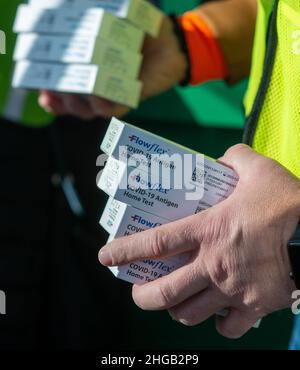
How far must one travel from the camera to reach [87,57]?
5.48ft

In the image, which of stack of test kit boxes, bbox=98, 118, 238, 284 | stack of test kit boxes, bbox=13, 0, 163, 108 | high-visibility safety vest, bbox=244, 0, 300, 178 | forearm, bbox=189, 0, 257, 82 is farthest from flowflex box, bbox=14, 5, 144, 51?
stack of test kit boxes, bbox=98, 118, 238, 284

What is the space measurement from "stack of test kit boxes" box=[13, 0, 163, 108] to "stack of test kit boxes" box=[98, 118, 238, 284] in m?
0.64

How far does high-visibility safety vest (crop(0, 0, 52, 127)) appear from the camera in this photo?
2.22 m

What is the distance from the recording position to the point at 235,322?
110cm

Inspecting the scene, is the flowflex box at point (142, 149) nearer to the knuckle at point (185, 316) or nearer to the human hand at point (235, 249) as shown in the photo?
the human hand at point (235, 249)

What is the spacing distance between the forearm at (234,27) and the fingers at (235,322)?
3.31 ft

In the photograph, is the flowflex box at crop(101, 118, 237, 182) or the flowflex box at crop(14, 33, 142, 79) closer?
the flowflex box at crop(101, 118, 237, 182)

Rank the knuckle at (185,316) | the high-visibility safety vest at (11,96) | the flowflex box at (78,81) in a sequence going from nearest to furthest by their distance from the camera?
the knuckle at (185,316), the flowflex box at (78,81), the high-visibility safety vest at (11,96)

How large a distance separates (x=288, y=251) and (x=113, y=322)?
148 centimetres

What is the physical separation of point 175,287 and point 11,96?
137 centimetres

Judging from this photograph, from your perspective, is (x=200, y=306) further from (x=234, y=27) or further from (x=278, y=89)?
(x=234, y=27)

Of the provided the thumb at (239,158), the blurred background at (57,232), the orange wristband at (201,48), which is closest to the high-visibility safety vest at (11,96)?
the blurred background at (57,232)

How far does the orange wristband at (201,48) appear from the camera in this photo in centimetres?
194

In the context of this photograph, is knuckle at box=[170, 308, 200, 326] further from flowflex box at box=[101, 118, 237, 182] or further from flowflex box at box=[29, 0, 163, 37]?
flowflex box at box=[29, 0, 163, 37]
